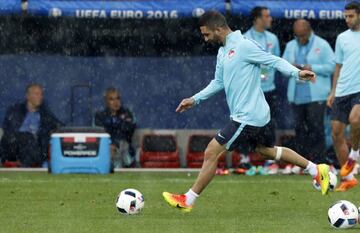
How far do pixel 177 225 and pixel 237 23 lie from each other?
9150mm

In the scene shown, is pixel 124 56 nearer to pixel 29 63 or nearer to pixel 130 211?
pixel 29 63

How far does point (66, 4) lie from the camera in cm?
1872

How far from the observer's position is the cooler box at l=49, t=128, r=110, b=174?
18.6 metres

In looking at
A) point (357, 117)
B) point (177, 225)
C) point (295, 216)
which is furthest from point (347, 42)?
point (177, 225)

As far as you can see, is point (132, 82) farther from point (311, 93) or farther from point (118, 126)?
point (311, 93)

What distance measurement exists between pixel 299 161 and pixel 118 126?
24.1ft

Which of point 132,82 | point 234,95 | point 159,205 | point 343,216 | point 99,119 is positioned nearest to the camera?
point 343,216

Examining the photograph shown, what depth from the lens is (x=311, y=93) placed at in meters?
19.1

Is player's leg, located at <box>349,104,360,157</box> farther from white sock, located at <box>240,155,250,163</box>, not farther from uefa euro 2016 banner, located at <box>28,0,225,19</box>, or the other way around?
uefa euro 2016 banner, located at <box>28,0,225,19</box>

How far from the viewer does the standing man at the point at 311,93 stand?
1903 centimetres

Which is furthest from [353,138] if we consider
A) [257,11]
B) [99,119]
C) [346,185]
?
[99,119]

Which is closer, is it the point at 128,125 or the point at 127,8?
the point at 127,8

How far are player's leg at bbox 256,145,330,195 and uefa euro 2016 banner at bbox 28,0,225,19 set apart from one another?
6.01 metres

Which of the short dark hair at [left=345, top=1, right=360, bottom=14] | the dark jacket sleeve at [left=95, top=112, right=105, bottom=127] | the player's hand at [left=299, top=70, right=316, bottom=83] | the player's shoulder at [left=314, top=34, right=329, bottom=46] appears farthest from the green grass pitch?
the player's shoulder at [left=314, top=34, right=329, bottom=46]
